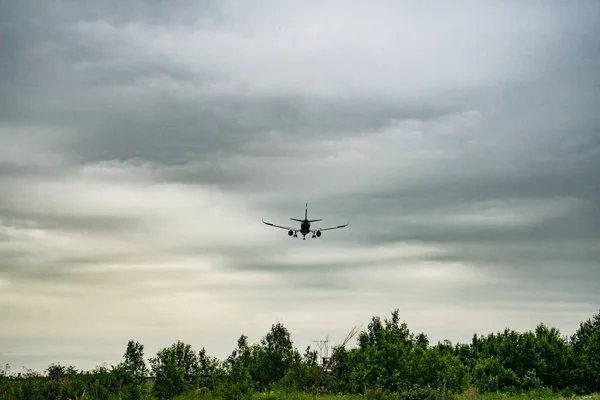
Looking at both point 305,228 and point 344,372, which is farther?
point 305,228

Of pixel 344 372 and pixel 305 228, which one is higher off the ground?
pixel 305 228

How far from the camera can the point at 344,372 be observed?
4566cm

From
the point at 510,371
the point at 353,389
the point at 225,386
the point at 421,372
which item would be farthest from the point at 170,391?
the point at 510,371

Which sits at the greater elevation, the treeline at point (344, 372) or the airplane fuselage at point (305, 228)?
the airplane fuselage at point (305, 228)

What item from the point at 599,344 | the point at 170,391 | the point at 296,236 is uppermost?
the point at 296,236

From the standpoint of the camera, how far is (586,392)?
49594 millimetres

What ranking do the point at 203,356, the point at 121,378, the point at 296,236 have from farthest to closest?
the point at 296,236, the point at 203,356, the point at 121,378

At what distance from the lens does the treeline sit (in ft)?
106

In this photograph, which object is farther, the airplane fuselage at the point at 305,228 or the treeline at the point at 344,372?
the airplane fuselage at the point at 305,228

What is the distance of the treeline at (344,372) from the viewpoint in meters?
32.3

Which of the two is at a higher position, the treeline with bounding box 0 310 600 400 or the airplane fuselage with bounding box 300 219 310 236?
the airplane fuselage with bounding box 300 219 310 236

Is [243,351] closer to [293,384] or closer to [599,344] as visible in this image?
[293,384]

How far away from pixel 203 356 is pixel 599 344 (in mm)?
30093

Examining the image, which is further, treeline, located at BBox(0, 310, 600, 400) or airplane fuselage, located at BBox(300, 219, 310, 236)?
airplane fuselage, located at BBox(300, 219, 310, 236)
